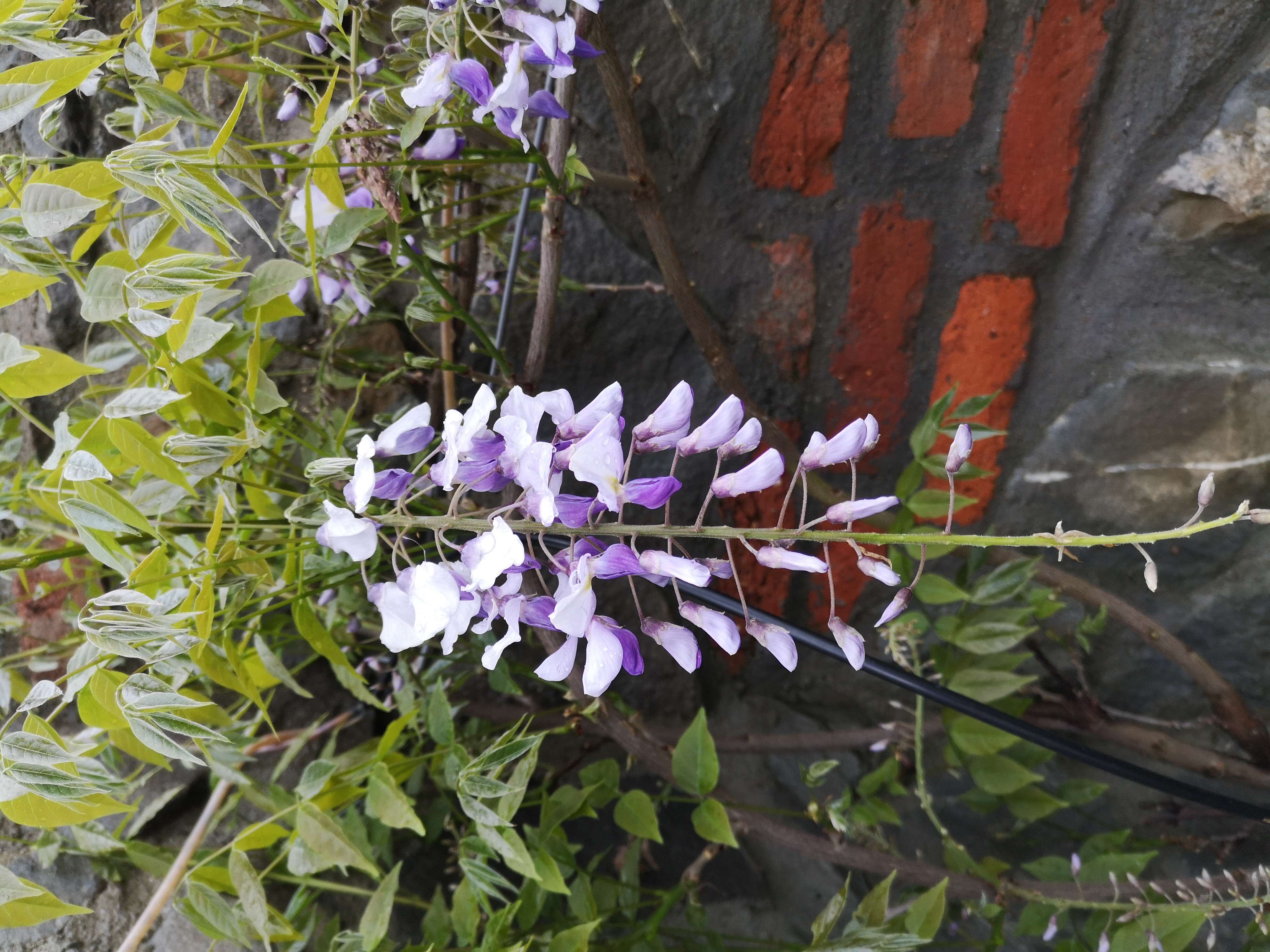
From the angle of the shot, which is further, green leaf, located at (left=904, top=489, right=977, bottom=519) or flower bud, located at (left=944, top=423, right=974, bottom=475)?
green leaf, located at (left=904, top=489, right=977, bottom=519)

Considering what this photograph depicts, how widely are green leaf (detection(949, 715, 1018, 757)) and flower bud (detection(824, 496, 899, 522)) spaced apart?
50 centimetres

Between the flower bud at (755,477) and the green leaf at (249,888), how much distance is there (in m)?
0.50

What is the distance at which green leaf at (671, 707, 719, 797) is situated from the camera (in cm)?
75

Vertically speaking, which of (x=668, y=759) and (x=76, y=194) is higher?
(x=76, y=194)

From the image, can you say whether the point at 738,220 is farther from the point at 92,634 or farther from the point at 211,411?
the point at 92,634

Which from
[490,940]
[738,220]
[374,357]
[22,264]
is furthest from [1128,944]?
[22,264]

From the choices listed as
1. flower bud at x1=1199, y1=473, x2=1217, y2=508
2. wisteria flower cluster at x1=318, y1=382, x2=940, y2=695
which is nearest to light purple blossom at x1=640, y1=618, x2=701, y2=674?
wisteria flower cluster at x1=318, y1=382, x2=940, y2=695

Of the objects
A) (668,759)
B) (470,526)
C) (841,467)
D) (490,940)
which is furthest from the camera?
(841,467)

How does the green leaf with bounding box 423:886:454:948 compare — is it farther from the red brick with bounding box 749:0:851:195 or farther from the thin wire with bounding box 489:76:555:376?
the red brick with bounding box 749:0:851:195

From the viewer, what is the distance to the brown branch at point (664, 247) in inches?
26.5

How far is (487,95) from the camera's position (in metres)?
0.51

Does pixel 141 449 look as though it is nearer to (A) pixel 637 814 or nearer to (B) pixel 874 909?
(A) pixel 637 814

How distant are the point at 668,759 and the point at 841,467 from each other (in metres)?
0.47

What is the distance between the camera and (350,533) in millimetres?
436
